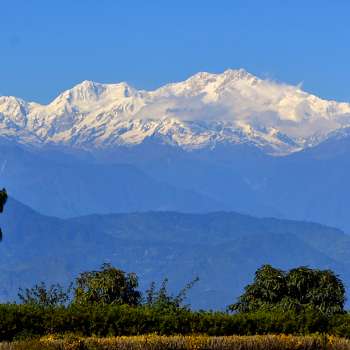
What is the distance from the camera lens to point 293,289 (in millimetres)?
50500

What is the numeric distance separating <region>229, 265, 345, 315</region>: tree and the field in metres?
18.3

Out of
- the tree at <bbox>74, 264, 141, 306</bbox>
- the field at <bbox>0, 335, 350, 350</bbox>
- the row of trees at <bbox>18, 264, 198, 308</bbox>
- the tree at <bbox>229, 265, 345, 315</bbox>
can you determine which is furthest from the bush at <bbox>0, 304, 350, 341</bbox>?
the tree at <bbox>74, 264, 141, 306</bbox>

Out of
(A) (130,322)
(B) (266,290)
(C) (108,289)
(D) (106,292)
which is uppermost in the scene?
(B) (266,290)

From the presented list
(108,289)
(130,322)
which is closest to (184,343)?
(130,322)

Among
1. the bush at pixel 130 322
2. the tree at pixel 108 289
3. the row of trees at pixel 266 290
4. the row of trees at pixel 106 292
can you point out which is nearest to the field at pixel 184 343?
the bush at pixel 130 322

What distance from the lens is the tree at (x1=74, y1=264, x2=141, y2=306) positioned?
1964 inches

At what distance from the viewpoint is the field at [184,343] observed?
28000 millimetres

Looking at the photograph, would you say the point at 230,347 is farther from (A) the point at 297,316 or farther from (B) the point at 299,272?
(B) the point at 299,272

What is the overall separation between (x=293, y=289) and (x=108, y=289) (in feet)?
27.3

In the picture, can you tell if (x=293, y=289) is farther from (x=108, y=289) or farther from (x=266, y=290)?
(x=108, y=289)

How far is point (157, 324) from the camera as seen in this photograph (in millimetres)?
35156

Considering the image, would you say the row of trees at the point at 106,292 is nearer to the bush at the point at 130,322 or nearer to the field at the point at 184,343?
the bush at the point at 130,322

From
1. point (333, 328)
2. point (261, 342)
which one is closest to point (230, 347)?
point (261, 342)

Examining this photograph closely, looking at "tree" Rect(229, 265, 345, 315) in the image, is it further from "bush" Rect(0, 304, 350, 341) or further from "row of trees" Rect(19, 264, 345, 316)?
"bush" Rect(0, 304, 350, 341)
